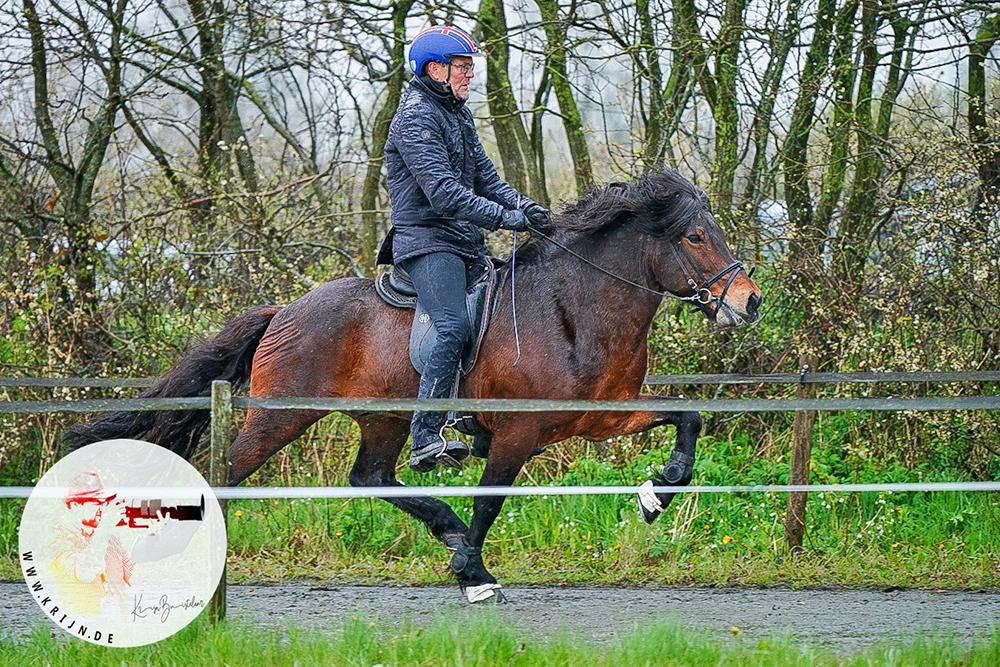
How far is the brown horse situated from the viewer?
19.4 feet

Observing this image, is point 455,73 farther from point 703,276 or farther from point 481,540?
point 481,540

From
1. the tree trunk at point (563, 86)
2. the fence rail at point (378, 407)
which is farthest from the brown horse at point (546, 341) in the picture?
the tree trunk at point (563, 86)

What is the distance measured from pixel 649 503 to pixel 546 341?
1.02 m

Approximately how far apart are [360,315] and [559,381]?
1.22 metres

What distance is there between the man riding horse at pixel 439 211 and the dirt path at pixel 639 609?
3.11 ft

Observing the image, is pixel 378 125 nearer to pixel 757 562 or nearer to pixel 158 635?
pixel 757 562

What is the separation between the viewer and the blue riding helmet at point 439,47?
5.90 m

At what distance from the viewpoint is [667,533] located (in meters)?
7.67

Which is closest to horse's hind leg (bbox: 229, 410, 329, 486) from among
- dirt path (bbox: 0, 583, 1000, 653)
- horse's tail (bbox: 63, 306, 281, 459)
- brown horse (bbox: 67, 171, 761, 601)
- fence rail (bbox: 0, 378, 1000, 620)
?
brown horse (bbox: 67, 171, 761, 601)

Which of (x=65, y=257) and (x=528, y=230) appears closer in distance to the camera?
(x=528, y=230)

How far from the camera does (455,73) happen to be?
5.98m

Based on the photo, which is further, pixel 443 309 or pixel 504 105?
pixel 504 105

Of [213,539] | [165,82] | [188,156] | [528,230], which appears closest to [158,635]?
[213,539]

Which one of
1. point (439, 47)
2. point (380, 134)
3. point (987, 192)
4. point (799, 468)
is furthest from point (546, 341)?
point (380, 134)
